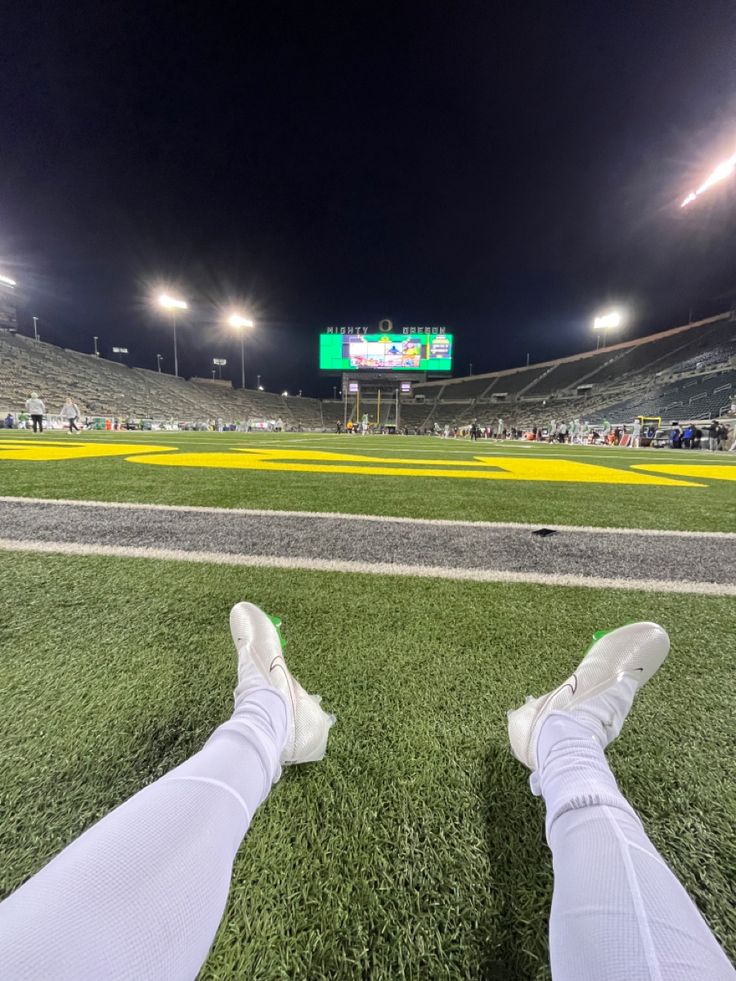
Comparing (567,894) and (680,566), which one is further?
(680,566)

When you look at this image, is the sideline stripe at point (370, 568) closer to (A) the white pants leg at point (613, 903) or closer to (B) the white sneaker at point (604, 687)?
(B) the white sneaker at point (604, 687)

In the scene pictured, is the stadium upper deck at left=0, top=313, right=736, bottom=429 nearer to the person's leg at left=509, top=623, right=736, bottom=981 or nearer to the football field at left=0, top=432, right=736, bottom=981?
the football field at left=0, top=432, right=736, bottom=981

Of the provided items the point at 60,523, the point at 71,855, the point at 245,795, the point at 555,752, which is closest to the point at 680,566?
the point at 555,752

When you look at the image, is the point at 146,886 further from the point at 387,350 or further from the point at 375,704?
the point at 387,350

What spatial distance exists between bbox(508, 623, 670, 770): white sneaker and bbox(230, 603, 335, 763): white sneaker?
0.46m

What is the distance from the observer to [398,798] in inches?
29.8

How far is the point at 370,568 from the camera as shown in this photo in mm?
1956

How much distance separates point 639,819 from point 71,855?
961 millimetres

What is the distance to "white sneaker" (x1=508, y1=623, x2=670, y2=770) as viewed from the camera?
931 mm

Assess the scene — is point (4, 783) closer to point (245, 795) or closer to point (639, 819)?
point (245, 795)

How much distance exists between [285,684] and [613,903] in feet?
2.39

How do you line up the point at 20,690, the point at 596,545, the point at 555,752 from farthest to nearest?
1. the point at 596,545
2. the point at 20,690
3. the point at 555,752

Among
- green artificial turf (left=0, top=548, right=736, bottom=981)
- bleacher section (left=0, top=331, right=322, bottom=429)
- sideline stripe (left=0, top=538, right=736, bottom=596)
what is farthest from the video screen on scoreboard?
green artificial turf (left=0, top=548, right=736, bottom=981)

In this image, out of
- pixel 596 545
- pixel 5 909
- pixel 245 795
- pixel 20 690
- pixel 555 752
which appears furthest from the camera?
pixel 596 545
